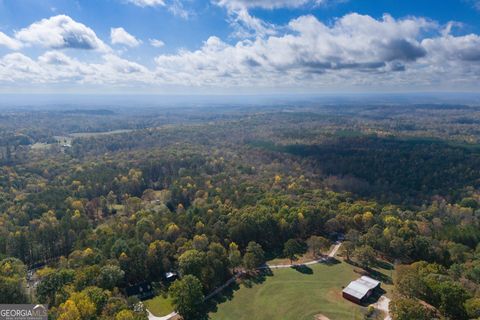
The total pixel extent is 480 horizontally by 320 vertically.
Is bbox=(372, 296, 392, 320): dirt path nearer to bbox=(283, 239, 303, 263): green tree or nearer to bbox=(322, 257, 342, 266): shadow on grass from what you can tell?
bbox=(322, 257, 342, 266): shadow on grass

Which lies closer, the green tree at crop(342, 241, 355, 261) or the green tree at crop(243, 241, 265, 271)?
→ the green tree at crop(243, 241, 265, 271)

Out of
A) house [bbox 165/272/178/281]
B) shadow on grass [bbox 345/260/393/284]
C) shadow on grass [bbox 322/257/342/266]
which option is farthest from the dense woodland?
shadow on grass [bbox 322/257/342/266]

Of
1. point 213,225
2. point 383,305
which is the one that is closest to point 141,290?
point 213,225

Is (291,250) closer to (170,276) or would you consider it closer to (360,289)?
(360,289)

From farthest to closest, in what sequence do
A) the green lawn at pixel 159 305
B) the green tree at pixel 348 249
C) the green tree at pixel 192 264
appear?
1. the green tree at pixel 348 249
2. the green tree at pixel 192 264
3. the green lawn at pixel 159 305

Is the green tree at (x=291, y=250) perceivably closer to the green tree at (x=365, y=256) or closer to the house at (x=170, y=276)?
the green tree at (x=365, y=256)

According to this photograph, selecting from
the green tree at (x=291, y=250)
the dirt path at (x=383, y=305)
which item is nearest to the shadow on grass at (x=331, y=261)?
the green tree at (x=291, y=250)
